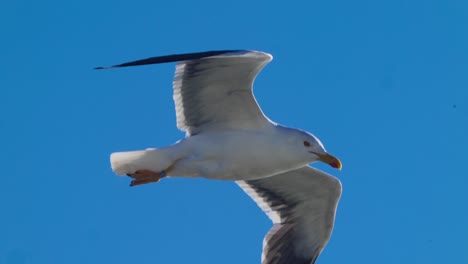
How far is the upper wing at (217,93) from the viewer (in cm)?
884

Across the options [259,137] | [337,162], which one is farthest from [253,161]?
[337,162]

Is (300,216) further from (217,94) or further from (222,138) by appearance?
(217,94)

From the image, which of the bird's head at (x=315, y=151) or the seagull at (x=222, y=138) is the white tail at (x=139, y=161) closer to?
the seagull at (x=222, y=138)

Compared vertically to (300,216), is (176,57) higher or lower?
higher

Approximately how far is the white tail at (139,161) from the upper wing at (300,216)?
1.77 meters

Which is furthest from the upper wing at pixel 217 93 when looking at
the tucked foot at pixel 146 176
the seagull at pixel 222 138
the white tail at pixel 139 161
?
the tucked foot at pixel 146 176

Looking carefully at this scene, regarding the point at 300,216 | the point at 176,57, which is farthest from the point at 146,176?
the point at 300,216

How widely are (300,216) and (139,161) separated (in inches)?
88.9

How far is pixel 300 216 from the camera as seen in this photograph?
1048 centimetres

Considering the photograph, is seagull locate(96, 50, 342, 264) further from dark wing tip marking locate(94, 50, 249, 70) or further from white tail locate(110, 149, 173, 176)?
dark wing tip marking locate(94, 50, 249, 70)

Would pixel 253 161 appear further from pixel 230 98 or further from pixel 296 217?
pixel 296 217

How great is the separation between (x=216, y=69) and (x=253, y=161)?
3.15 ft

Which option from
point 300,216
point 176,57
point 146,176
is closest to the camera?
point 176,57

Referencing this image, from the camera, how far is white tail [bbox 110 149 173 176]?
9.07 m
